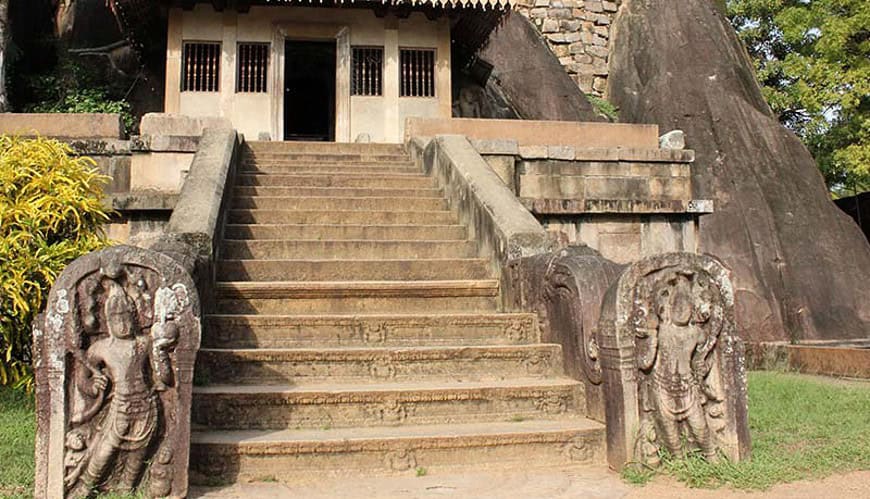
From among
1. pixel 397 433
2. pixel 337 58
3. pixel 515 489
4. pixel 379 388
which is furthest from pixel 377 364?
pixel 337 58

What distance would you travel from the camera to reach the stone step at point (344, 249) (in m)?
5.88

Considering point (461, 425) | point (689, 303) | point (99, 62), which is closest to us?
point (689, 303)

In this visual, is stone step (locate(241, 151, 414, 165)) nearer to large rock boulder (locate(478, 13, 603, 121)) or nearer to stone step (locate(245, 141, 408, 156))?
stone step (locate(245, 141, 408, 156))

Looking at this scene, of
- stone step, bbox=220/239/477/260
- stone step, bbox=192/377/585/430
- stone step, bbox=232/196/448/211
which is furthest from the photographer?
stone step, bbox=232/196/448/211

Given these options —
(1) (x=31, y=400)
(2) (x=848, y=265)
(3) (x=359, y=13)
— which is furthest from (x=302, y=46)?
(2) (x=848, y=265)

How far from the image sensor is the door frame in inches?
485

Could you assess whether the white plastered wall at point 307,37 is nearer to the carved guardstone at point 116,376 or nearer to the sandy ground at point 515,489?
the carved guardstone at point 116,376

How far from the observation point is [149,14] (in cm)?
1227

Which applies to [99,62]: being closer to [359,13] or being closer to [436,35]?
[359,13]

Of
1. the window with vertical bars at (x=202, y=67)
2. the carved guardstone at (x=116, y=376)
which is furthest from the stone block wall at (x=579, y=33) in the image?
the carved guardstone at (x=116, y=376)

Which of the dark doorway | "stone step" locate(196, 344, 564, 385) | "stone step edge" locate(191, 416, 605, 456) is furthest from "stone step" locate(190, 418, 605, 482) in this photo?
the dark doorway

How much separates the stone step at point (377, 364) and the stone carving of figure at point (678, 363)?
37.2 inches

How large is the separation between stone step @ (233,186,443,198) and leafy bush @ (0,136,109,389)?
68.5 inches

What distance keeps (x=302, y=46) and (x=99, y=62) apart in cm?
458
